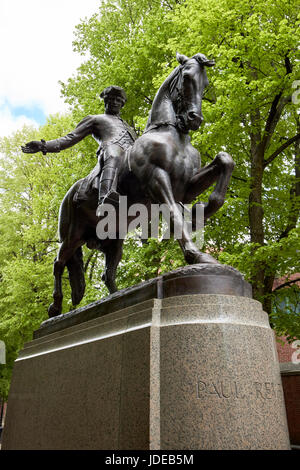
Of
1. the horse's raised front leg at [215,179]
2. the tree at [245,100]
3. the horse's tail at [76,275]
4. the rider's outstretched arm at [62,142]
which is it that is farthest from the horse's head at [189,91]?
the tree at [245,100]

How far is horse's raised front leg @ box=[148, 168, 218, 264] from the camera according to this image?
4.27 metres

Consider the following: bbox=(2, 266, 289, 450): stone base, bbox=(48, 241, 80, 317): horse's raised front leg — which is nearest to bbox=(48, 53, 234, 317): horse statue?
bbox=(2, 266, 289, 450): stone base

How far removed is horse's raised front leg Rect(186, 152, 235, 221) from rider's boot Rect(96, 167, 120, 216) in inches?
36.8

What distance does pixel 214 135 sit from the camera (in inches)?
444

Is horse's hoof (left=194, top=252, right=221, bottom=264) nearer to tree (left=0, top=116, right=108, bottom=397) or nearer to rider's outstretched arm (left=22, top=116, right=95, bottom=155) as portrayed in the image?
rider's outstretched arm (left=22, top=116, right=95, bottom=155)

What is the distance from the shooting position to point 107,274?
686cm

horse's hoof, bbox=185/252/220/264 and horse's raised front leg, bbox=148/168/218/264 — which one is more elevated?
horse's raised front leg, bbox=148/168/218/264

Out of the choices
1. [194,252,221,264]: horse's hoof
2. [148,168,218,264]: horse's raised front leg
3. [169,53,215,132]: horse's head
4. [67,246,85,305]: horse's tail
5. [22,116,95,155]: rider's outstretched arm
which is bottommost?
[194,252,221,264]: horse's hoof

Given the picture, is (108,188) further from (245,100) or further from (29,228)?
(29,228)

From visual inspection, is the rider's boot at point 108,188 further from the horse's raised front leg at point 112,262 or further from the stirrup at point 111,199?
the horse's raised front leg at point 112,262

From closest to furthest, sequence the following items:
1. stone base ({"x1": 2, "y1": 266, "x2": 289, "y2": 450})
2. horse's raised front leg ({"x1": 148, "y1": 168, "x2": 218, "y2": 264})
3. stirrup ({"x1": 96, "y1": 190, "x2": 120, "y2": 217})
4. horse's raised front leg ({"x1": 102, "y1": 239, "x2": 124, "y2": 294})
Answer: stone base ({"x1": 2, "y1": 266, "x2": 289, "y2": 450}), horse's raised front leg ({"x1": 148, "y1": 168, "x2": 218, "y2": 264}), stirrup ({"x1": 96, "y1": 190, "x2": 120, "y2": 217}), horse's raised front leg ({"x1": 102, "y1": 239, "x2": 124, "y2": 294})

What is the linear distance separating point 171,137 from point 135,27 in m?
12.7

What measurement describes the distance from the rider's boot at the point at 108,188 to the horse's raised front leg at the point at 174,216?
2.22ft

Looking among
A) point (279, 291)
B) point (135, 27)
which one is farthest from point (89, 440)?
point (135, 27)
